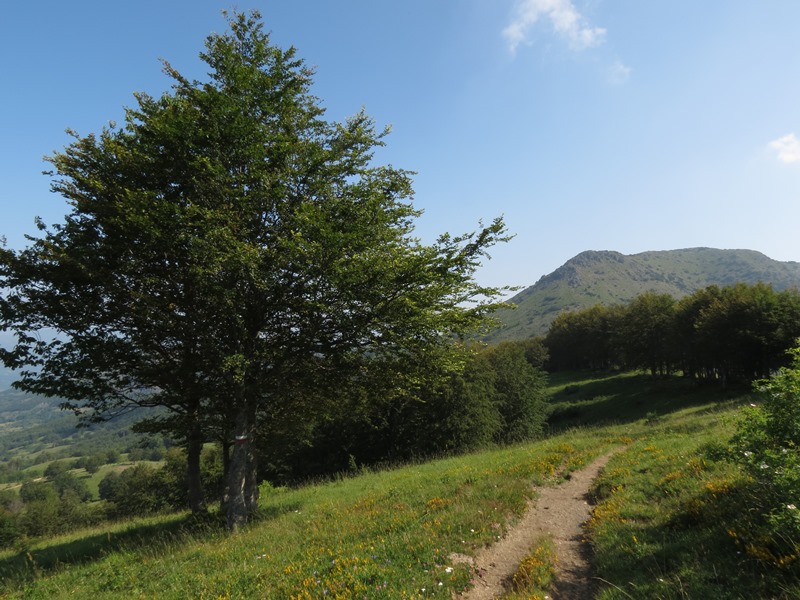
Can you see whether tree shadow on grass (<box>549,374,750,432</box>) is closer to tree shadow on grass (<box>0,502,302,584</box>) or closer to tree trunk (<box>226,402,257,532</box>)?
tree shadow on grass (<box>0,502,302,584</box>)

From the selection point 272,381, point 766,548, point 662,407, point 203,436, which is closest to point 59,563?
point 203,436

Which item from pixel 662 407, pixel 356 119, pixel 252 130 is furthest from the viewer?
pixel 662 407

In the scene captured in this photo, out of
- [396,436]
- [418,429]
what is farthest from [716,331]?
[396,436]

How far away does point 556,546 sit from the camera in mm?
8750

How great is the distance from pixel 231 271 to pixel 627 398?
73027mm

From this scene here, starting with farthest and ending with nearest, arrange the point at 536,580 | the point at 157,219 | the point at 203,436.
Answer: the point at 203,436 → the point at 157,219 → the point at 536,580

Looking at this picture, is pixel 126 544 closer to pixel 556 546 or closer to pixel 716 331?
pixel 556 546

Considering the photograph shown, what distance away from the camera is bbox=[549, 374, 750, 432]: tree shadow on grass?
173 feet

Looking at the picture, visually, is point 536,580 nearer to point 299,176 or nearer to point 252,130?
point 299,176

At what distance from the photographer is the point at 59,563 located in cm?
1172

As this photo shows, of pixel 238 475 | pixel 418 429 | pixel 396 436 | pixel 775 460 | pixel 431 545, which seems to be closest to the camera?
pixel 775 460

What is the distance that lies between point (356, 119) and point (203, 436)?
48.7 ft

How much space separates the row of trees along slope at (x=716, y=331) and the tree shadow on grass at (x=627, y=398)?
3.91 meters

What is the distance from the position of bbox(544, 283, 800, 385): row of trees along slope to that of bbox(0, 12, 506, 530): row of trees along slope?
40.3 metres
